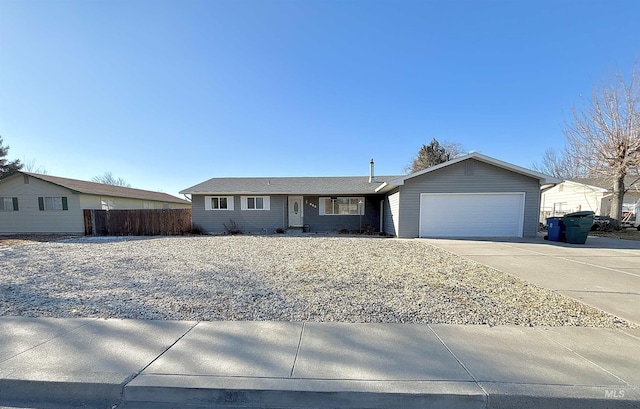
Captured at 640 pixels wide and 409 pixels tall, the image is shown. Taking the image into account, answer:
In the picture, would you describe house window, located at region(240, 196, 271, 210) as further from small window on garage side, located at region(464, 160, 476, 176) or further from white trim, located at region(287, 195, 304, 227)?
small window on garage side, located at region(464, 160, 476, 176)

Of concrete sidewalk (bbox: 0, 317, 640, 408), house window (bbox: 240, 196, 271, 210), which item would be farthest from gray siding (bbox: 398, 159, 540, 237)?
concrete sidewalk (bbox: 0, 317, 640, 408)

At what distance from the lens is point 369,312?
3553 millimetres

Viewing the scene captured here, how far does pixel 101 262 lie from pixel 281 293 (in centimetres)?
589

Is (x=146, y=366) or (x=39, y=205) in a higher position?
(x=39, y=205)

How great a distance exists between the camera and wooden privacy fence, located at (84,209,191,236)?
14.5 m

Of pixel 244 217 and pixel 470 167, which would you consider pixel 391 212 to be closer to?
pixel 470 167

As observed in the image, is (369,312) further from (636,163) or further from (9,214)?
(9,214)

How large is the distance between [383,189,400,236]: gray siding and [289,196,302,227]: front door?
16.9ft

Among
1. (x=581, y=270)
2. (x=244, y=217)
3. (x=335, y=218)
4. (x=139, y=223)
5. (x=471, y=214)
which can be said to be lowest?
(x=581, y=270)

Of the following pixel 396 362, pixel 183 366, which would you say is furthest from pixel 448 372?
pixel 183 366

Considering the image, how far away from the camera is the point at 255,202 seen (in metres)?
15.2

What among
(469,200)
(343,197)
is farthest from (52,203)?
(469,200)

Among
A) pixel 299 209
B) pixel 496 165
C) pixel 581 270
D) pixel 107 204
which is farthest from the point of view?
pixel 107 204

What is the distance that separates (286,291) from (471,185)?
10.7 meters
